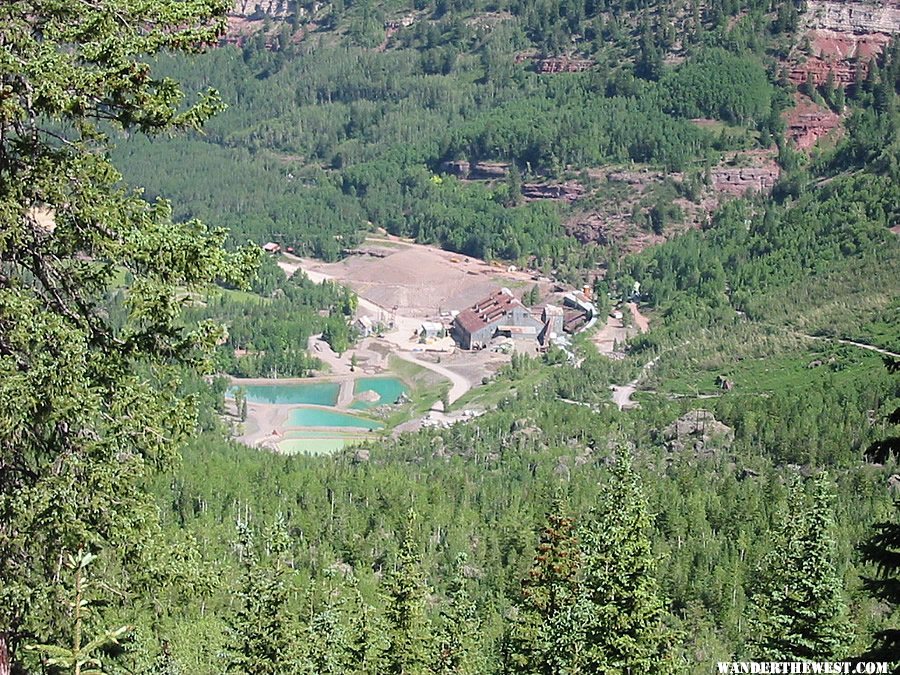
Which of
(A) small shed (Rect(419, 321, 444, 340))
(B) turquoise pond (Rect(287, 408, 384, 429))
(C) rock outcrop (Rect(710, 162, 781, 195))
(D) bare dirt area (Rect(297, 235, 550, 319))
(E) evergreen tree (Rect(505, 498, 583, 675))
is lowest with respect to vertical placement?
(D) bare dirt area (Rect(297, 235, 550, 319))

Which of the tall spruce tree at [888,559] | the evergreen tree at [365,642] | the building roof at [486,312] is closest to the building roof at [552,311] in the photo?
the building roof at [486,312]

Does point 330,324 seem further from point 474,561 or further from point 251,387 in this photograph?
point 474,561

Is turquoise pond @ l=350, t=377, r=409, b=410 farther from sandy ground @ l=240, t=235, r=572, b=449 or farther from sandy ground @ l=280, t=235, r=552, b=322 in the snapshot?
sandy ground @ l=280, t=235, r=552, b=322

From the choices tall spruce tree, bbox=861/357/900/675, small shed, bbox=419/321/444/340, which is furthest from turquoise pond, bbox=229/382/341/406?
tall spruce tree, bbox=861/357/900/675

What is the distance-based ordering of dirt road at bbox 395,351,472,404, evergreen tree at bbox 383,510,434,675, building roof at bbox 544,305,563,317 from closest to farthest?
evergreen tree at bbox 383,510,434,675, dirt road at bbox 395,351,472,404, building roof at bbox 544,305,563,317

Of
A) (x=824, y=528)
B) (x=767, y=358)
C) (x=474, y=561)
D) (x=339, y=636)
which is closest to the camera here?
(x=824, y=528)

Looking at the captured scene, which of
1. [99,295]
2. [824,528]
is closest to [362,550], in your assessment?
[824,528]
